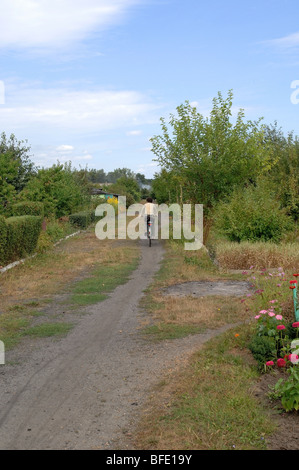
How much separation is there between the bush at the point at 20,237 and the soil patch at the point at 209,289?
5.36 metres

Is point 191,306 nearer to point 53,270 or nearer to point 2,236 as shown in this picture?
point 53,270

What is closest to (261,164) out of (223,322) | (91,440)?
(223,322)

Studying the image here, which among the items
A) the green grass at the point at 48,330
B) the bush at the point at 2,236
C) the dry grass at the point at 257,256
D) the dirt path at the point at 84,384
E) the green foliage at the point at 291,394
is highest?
the bush at the point at 2,236

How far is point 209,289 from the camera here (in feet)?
35.2

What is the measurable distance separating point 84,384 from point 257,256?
8.27 meters

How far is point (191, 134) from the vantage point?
20.8m

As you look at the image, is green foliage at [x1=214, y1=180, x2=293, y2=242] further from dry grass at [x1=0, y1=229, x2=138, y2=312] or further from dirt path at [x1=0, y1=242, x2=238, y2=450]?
dirt path at [x1=0, y1=242, x2=238, y2=450]

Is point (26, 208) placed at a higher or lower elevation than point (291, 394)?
higher

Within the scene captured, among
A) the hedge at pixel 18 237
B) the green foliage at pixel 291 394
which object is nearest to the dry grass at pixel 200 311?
the green foliage at pixel 291 394

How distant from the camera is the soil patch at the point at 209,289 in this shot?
1022 cm

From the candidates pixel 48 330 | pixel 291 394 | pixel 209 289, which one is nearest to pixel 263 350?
pixel 291 394

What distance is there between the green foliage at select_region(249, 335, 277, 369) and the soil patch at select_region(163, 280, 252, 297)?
4.16 meters

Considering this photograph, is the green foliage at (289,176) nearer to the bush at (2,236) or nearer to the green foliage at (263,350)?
the bush at (2,236)

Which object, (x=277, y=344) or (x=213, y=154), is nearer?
(x=277, y=344)
